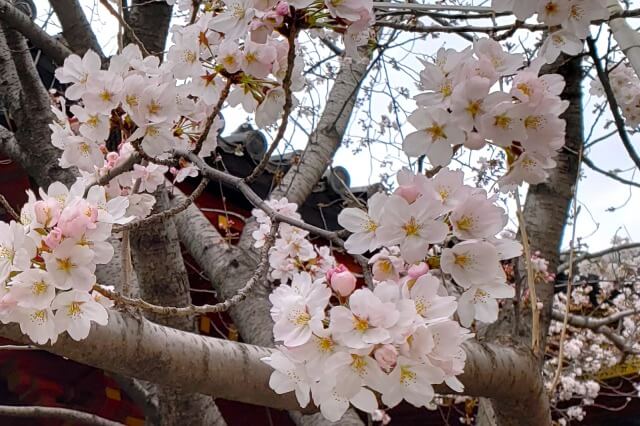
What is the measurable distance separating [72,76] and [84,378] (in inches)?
78.0

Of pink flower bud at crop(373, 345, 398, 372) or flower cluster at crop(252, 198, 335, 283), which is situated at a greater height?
pink flower bud at crop(373, 345, 398, 372)

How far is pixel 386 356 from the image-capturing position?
811 mm

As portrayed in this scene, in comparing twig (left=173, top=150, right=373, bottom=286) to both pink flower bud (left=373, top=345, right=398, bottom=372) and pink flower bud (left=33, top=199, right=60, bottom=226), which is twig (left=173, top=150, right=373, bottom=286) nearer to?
pink flower bud (left=373, top=345, right=398, bottom=372)

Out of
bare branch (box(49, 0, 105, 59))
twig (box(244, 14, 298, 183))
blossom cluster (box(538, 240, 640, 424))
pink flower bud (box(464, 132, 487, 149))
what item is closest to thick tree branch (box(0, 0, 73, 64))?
bare branch (box(49, 0, 105, 59))

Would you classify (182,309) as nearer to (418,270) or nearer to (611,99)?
(418,270)

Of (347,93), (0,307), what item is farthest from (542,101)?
(347,93)

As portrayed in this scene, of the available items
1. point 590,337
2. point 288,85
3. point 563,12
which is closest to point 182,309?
point 288,85

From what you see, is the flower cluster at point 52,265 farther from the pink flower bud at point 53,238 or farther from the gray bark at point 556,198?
the gray bark at point 556,198

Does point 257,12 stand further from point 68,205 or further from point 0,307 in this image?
point 0,307

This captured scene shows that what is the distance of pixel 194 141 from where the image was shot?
4.96 ft

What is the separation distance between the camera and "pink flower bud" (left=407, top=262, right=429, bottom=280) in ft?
2.99

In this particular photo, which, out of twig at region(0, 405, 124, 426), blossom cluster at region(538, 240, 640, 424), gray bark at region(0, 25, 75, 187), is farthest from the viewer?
blossom cluster at region(538, 240, 640, 424)

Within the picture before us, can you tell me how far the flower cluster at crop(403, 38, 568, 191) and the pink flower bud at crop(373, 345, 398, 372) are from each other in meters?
0.29

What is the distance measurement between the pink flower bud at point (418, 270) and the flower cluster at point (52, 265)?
44cm
